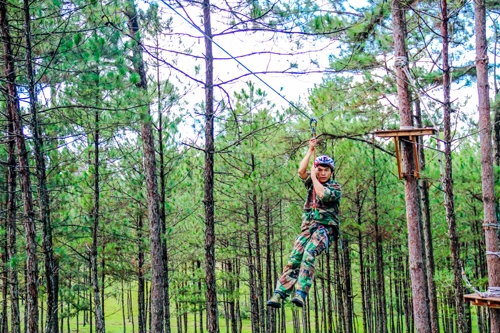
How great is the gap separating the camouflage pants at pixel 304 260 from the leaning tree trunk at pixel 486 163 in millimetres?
3979

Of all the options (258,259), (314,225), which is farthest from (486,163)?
(258,259)

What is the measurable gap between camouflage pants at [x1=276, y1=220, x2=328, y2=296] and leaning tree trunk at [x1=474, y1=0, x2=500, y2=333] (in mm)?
3979

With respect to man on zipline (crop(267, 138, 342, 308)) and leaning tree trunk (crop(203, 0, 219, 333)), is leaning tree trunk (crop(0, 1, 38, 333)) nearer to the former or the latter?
leaning tree trunk (crop(203, 0, 219, 333))

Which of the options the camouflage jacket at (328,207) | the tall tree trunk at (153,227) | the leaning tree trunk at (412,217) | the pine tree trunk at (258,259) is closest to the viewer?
the camouflage jacket at (328,207)

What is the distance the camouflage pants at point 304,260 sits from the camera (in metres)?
4.71

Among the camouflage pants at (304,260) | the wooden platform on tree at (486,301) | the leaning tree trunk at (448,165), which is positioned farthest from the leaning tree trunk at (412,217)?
the camouflage pants at (304,260)

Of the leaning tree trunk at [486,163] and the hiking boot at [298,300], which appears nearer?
the hiking boot at [298,300]

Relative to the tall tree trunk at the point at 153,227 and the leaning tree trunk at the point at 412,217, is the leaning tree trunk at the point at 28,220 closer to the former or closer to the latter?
the tall tree trunk at the point at 153,227

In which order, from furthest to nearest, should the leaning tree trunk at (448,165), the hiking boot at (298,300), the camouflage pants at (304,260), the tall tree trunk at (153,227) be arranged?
the tall tree trunk at (153,227)
the leaning tree trunk at (448,165)
the camouflage pants at (304,260)
the hiking boot at (298,300)

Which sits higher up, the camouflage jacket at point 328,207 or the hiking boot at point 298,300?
the camouflage jacket at point 328,207

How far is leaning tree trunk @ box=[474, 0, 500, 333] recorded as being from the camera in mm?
7359

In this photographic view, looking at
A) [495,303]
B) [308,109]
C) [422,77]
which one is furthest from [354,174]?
[495,303]

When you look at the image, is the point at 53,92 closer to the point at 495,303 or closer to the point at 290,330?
the point at 495,303

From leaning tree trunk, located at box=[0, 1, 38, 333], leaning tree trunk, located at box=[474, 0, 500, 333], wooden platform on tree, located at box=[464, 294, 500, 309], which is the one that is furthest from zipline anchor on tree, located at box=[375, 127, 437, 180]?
leaning tree trunk, located at box=[0, 1, 38, 333]
